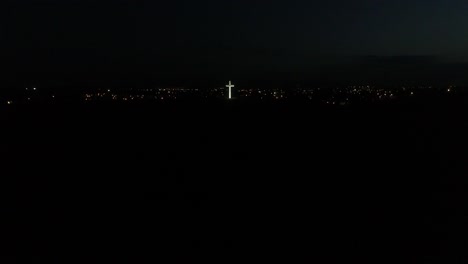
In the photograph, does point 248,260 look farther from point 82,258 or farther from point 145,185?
point 145,185

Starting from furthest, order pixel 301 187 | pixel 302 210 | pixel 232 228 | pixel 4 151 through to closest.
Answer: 1. pixel 4 151
2. pixel 301 187
3. pixel 302 210
4. pixel 232 228

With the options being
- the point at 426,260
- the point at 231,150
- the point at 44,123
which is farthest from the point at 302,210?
the point at 44,123

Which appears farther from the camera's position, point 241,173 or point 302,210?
point 241,173

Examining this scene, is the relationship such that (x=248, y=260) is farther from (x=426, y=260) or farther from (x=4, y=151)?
(x=4, y=151)

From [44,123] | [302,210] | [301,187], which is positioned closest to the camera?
[302,210]

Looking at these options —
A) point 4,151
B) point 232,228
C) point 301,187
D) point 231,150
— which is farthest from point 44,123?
point 232,228

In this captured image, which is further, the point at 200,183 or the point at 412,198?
the point at 200,183
